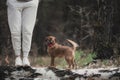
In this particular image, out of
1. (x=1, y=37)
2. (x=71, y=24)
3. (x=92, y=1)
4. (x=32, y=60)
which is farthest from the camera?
(x=71, y=24)

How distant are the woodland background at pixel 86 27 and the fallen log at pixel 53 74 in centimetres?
440

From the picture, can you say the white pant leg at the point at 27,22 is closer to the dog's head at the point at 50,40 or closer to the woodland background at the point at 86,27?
the dog's head at the point at 50,40

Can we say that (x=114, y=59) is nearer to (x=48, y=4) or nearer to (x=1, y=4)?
(x=1, y=4)

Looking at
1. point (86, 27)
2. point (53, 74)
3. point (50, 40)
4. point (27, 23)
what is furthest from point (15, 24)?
point (86, 27)

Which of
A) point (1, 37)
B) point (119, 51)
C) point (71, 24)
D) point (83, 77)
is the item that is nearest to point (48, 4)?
point (71, 24)

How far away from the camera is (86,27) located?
732 inches

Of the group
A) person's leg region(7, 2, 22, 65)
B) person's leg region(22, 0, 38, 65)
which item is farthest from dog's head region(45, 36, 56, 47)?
person's leg region(7, 2, 22, 65)

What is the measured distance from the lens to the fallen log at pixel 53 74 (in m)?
10.4

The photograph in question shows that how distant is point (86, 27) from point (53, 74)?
8.19 meters

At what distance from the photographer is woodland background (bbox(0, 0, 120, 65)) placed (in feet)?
49.4

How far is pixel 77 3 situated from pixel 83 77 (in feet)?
40.7

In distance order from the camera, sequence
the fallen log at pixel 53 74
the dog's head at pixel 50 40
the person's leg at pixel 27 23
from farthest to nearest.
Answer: the dog's head at pixel 50 40
the person's leg at pixel 27 23
the fallen log at pixel 53 74

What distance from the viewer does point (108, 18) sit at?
15062 millimetres

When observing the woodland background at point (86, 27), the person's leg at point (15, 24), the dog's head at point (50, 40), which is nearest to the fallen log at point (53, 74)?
the person's leg at point (15, 24)
